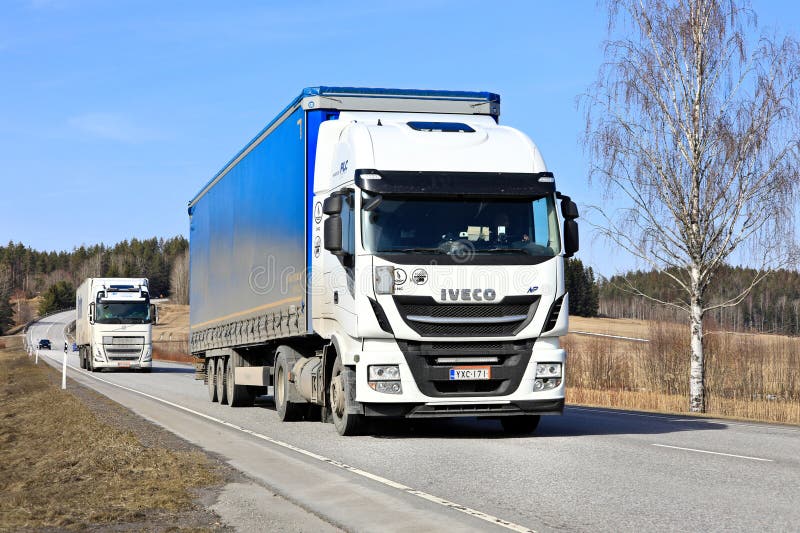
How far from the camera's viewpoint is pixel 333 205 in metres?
12.5

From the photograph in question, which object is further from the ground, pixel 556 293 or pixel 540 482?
pixel 556 293

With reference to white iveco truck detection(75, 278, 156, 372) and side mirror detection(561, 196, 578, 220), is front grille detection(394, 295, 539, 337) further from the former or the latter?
white iveco truck detection(75, 278, 156, 372)

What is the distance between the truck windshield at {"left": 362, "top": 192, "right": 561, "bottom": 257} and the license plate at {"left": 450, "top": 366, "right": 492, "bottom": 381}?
1.38m

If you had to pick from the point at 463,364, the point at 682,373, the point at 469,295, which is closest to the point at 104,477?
the point at 463,364

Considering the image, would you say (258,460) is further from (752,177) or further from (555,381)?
(752,177)

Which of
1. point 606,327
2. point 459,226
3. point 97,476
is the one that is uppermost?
point 606,327

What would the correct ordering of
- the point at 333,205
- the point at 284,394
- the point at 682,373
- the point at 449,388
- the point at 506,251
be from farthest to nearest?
the point at 682,373
the point at 284,394
the point at 333,205
the point at 506,251
the point at 449,388

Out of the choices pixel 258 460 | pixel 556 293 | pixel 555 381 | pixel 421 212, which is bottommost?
pixel 258 460

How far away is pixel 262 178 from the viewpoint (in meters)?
17.4

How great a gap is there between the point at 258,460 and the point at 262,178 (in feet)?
24.7

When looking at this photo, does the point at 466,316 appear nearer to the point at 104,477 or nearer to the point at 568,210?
the point at 568,210

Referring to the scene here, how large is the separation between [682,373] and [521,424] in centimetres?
1729

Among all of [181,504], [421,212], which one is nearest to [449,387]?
[421,212]

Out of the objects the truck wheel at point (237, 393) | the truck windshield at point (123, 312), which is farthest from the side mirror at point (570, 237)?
the truck windshield at point (123, 312)
